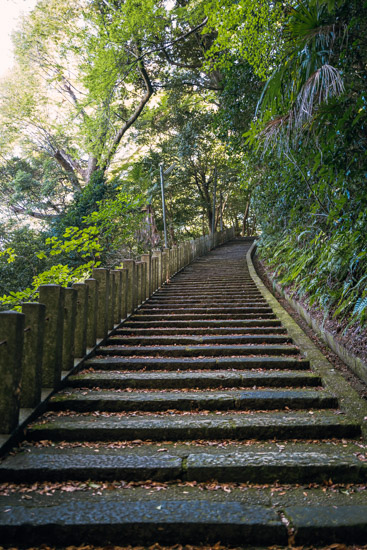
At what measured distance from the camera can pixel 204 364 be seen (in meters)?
4.38

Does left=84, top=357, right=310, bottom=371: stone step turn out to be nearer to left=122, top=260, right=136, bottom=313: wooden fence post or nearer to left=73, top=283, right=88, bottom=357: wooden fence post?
left=73, top=283, right=88, bottom=357: wooden fence post

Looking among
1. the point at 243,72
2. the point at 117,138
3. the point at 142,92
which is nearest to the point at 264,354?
the point at 243,72

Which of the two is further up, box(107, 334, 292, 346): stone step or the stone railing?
the stone railing

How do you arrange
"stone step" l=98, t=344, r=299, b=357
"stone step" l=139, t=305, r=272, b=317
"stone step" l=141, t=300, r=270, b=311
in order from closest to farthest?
"stone step" l=98, t=344, r=299, b=357 → "stone step" l=139, t=305, r=272, b=317 → "stone step" l=141, t=300, r=270, b=311

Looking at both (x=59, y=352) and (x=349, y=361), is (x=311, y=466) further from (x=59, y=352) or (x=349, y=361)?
(x=59, y=352)

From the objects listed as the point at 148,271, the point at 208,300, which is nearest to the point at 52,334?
the point at 208,300

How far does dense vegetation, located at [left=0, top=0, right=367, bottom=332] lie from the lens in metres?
4.42

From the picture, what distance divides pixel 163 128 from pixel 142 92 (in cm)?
372

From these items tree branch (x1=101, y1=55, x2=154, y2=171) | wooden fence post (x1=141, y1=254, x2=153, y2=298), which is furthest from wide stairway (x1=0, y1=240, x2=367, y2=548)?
tree branch (x1=101, y1=55, x2=154, y2=171)

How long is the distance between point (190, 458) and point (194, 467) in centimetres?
11

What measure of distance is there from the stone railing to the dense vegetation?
157 cm

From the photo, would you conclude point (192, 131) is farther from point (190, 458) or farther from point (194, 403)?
point (190, 458)

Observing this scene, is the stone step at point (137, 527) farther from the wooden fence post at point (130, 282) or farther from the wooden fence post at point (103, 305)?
the wooden fence post at point (130, 282)

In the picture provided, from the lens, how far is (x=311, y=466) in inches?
98.0
